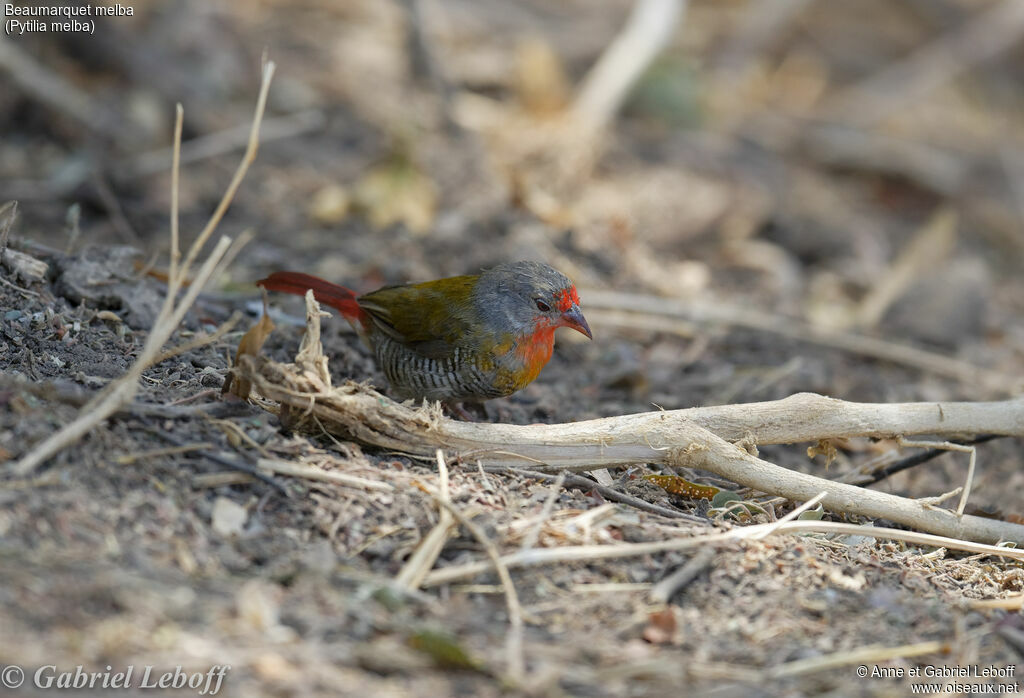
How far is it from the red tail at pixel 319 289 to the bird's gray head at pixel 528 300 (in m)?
0.60

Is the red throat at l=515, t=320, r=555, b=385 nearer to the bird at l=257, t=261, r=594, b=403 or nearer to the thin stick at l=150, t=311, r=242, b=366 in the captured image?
the bird at l=257, t=261, r=594, b=403

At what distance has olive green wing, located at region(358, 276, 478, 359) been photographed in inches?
159

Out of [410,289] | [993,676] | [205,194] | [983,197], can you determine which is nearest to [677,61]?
[983,197]

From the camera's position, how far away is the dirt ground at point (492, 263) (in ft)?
8.11

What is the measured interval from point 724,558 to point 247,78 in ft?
22.1

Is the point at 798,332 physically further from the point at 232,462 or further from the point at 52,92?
the point at 52,92

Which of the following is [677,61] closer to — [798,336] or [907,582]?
[798,336]

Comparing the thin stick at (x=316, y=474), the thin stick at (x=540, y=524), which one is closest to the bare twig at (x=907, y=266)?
the thin stick at (x=540, y=524)

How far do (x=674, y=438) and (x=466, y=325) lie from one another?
110 cm

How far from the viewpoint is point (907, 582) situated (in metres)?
3.13

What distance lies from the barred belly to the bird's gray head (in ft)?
0.69

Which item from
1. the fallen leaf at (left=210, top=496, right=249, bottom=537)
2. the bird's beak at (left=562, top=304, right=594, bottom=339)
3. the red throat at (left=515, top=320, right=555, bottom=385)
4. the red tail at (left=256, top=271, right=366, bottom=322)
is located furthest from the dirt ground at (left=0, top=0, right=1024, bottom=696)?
the bird's beak at (left=562, top=304, right=594, bottom=339)

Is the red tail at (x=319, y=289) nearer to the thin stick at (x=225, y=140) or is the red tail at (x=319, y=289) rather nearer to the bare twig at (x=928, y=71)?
the thin stick at (x=225, y=140)

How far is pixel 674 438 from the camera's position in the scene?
11.0ft
